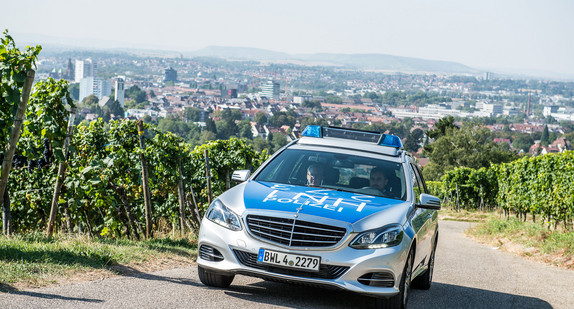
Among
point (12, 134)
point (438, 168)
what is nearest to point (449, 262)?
point (12, 134)

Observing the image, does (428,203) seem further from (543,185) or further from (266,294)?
(543,185)

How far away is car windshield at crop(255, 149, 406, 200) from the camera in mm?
7680

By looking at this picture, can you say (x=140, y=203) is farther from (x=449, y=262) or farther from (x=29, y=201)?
(x=449, y=262)

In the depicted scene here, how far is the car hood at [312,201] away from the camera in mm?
6559

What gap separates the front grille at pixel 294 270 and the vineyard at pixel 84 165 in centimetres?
270

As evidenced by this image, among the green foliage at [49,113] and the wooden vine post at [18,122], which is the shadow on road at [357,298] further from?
the green foliage at [49,113]

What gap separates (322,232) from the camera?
21.0 ft

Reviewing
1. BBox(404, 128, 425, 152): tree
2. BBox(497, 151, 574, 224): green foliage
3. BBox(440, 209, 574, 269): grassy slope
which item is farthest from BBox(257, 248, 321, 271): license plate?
BBox(404, 128, 425, 152): tree

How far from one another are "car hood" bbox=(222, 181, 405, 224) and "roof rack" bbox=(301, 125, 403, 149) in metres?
1.34

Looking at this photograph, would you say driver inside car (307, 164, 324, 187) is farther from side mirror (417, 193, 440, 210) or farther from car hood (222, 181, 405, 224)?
side mirror (417, 193, 440, 210)

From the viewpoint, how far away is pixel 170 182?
17000mm

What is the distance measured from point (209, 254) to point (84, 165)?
8061 mm

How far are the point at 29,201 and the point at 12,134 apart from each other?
8.39m

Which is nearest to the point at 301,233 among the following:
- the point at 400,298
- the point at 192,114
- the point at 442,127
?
the point at 400,298
